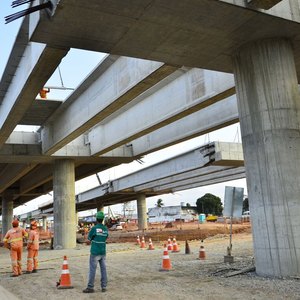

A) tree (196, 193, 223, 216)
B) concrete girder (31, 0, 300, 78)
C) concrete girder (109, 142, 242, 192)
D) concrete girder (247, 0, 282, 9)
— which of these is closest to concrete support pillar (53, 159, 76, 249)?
concrete girder (109, 142, 242, 192)

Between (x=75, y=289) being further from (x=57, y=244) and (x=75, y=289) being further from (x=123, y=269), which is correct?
A: (x=57, y=244)

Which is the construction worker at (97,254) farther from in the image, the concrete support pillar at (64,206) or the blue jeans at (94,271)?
the concrete support pillar at (64,206)

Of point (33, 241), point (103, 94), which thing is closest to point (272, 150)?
point (33, 241)

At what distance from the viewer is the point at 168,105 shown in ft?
61.7

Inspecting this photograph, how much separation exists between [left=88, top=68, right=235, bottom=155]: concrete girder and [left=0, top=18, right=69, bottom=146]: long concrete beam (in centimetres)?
595

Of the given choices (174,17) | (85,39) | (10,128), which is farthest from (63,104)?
(174,17)

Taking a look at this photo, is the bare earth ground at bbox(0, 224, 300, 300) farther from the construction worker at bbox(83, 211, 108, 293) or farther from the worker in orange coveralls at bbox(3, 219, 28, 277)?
the worker in orange coveralls at bbox(3, 219, 28, 277)

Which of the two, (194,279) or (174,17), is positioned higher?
(174,17)

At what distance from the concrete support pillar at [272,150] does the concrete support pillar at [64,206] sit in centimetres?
1975

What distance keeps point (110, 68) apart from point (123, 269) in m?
8.16

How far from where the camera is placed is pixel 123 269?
1270 centimetres

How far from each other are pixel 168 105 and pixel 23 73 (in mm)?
6752

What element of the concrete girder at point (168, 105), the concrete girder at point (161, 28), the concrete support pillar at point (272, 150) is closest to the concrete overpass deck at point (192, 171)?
the concrete girder at point (168, 105)

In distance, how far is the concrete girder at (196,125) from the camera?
19750mm
